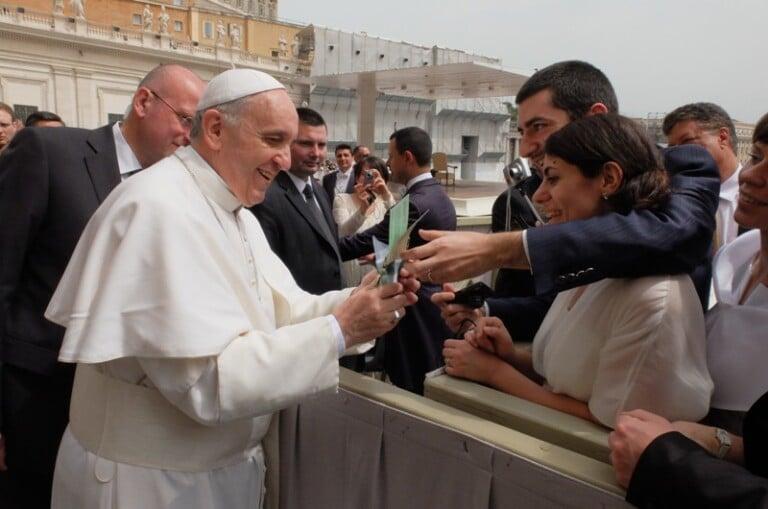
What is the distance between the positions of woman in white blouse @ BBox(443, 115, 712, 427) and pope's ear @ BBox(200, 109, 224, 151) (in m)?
1.01

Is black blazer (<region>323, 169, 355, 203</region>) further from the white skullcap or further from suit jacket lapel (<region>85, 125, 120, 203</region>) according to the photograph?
the white skullcap

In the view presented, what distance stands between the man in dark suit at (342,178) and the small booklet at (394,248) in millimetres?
5911

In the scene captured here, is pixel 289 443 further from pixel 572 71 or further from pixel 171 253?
pixel 572 71

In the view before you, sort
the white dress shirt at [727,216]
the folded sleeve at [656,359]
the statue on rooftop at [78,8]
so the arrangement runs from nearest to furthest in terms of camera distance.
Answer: the folded sleeve at [656,359] < the white dress shirt at [727,216] < the statue on rooftop at [78,8]

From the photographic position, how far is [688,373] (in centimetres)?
145

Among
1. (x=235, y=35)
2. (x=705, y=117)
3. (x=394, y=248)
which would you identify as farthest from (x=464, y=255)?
(x=235, y=35)

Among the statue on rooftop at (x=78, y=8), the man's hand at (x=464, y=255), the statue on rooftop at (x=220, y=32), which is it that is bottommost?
the man's hand at (x=464, y=255)

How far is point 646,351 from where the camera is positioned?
4.69 ft

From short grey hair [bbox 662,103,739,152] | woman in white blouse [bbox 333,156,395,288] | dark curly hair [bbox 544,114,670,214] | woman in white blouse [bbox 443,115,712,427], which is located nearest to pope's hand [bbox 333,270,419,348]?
woman in white blouse [bbox 443,115,712,427]

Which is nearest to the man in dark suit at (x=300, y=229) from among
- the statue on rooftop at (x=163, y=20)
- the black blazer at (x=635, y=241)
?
the black blazer at (x=635, y=241)

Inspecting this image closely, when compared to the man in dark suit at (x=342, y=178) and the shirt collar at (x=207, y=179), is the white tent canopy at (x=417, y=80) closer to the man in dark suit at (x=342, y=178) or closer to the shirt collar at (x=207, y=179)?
the man in dark suit at (x=342, y=178)

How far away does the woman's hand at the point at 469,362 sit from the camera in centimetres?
187

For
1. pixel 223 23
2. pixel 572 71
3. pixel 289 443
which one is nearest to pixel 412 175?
pixel 572 71

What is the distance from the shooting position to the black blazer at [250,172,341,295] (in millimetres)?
3500
